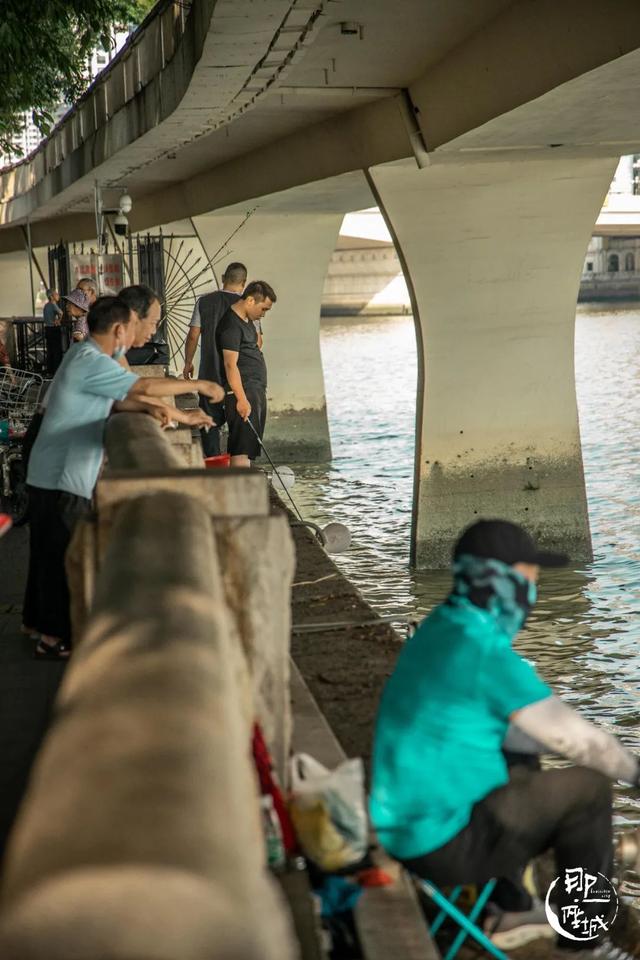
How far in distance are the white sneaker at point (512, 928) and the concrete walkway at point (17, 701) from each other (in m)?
1.46

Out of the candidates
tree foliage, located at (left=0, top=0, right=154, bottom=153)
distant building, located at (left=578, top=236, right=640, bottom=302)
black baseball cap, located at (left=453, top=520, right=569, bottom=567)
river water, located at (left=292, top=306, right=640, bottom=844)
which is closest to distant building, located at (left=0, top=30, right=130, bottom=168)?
tree foliage, located at (left=0, top=0, right=154, bottom=153)

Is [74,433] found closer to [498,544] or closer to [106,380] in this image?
[106,380]

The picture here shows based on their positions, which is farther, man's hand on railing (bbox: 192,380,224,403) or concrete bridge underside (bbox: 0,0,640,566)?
concrete bridge underside (bbox: 0,0,640,566)

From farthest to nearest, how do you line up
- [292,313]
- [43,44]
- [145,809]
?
[292,313]
[43,44]
[145,809]

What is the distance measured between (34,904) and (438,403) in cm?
1405

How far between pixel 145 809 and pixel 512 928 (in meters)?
2.87

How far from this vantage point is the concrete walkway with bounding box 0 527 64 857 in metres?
4.78

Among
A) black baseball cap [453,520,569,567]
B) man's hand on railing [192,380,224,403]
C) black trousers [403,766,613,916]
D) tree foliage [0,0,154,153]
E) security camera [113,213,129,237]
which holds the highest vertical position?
tree foliage [0,0,154,153]

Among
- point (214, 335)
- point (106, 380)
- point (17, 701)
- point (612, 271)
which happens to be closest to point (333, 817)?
point (17, 701)

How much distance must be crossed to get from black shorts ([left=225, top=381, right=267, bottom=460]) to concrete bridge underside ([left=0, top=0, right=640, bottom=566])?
7.85 ft

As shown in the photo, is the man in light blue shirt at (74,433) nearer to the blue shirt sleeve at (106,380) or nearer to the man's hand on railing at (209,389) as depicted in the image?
the blue shirt sleeve at (106,380)

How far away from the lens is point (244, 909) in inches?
49.3

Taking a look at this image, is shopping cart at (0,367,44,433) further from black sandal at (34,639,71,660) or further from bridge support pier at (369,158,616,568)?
black sandal at (34,639,71,660)

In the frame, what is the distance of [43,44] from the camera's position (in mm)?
16406
